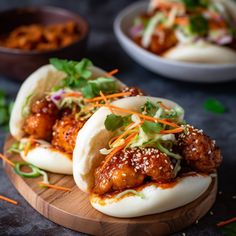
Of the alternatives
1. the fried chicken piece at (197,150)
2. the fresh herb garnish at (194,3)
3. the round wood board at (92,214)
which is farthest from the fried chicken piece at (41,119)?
the fresh herb garnish at (194,3)

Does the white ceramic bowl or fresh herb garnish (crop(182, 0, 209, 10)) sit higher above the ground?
fresh herb garnish (crop(182, 0, 209, 10))

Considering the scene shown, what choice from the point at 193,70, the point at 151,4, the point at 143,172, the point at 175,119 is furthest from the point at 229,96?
the point at 143,172

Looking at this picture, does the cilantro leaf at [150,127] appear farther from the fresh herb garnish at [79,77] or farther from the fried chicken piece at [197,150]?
the fresh herb garnish at [79,77]

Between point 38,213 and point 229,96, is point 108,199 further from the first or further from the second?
point 229,96

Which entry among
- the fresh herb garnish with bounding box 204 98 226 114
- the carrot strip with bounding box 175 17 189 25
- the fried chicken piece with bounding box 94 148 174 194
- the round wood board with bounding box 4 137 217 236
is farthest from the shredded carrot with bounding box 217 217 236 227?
the carrot strip with bounding box 175 17 189 25

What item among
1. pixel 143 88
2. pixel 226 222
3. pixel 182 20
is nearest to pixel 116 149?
pixel 226 222

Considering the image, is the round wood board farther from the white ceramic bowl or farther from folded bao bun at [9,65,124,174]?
the white ceramic bowl
